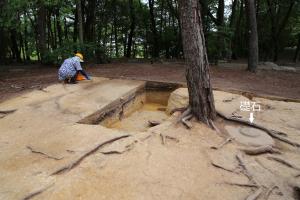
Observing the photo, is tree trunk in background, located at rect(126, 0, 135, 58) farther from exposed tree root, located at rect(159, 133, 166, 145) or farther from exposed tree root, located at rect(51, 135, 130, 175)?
exposed tree root, located at rect(51, 135, 130, 175)

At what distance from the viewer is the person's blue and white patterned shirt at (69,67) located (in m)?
8.67

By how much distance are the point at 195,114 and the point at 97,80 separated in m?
4.64

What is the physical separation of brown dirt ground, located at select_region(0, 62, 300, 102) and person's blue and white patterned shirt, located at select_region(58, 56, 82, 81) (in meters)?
0.64

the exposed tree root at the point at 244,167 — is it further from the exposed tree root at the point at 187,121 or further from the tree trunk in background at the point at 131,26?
the tree trunk in background at the point at 131,26

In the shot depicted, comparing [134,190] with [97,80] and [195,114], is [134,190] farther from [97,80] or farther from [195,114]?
[97,80]

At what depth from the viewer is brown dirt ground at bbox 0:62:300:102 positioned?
846 centimetres

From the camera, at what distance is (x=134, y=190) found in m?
3.57

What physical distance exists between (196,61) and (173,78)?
14.6ft

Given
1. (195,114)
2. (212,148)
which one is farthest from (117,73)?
(212,148)

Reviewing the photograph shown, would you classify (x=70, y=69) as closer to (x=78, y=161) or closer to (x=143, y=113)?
(x=143, y=113)

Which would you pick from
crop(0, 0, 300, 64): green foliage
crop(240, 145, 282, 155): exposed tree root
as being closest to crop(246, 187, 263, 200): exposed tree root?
crop(240, 145, 282, 155): exposed tree root

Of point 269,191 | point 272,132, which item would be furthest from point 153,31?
point 269,191

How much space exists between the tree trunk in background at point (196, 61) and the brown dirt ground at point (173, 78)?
9.34ft

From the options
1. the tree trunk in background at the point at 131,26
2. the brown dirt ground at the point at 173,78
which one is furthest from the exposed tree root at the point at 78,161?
the tree trunk in background at the point at 131,26
